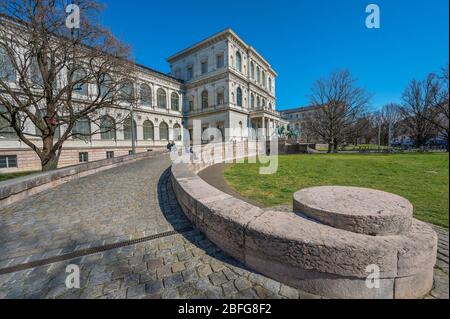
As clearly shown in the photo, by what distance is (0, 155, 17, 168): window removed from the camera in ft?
64.5

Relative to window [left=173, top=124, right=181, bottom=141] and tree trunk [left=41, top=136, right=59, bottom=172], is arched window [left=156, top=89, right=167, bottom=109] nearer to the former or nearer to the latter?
window [left=173, top=124, right=181, bottom=141]

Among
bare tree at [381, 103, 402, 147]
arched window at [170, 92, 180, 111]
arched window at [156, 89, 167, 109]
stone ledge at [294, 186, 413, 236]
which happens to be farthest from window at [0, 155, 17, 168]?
bare tree at [381, 103, 402, 147]

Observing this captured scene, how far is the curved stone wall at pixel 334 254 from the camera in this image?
188 cm

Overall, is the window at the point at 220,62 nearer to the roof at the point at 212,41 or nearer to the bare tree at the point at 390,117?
the roof at the point at 212,41

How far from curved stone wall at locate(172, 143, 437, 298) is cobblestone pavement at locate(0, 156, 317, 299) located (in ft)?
0.67

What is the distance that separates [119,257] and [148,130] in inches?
1379

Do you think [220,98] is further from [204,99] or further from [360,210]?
[360,210]

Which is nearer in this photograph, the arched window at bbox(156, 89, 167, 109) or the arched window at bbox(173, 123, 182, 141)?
the arched window at bbox(156, 89, 167, 109)

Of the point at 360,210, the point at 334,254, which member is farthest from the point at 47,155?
the point at 360,210

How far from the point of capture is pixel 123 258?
2891mm
